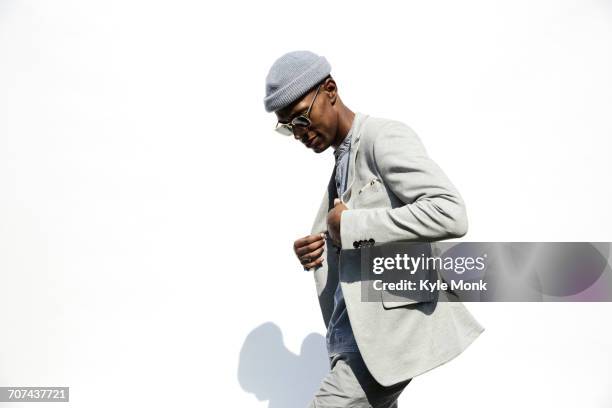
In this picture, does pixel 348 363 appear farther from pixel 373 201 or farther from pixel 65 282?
pixel 65 282

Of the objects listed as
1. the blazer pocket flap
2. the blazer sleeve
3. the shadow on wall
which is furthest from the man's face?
the shadow on wall

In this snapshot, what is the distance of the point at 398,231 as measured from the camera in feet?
6.07

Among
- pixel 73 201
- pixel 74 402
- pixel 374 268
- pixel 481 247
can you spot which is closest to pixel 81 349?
pixel 74 402

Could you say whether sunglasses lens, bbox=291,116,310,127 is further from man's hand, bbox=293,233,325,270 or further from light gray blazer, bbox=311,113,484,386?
man's hand, bbox=293,233,325,270

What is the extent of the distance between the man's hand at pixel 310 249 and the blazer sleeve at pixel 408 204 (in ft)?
0.54

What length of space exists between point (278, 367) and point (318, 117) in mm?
2571

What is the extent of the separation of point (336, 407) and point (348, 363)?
13cm

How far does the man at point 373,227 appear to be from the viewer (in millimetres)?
1854

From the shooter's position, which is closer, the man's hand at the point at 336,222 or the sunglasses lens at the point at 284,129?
the man's hand at the point at 336,222

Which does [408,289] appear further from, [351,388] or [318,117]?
[318,117]

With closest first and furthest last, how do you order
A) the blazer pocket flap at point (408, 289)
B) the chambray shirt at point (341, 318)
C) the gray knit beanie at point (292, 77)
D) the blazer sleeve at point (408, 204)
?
the blazer sleeve at point (408, 204) → the blazer pocket flap at point (408, 289) → the chambray shirt at point (341, 318) → the gray knit beanie at point (292, 77)

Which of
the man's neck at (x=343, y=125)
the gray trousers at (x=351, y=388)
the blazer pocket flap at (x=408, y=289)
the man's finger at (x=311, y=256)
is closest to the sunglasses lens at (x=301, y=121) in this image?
the man's neck at (x=343, y=125)

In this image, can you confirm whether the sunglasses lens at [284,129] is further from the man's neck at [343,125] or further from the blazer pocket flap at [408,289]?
the blazer pocket flap at [408,289]

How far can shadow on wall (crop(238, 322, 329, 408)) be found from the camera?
433cm
